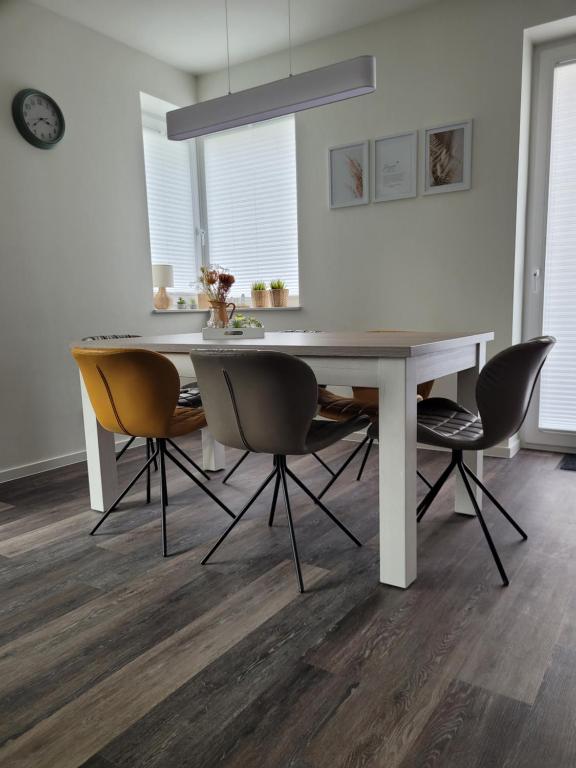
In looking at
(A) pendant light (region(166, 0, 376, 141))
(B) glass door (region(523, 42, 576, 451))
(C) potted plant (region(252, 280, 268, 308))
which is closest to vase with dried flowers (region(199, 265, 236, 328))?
(A) pendant light (region(166, 0, 376, 141))

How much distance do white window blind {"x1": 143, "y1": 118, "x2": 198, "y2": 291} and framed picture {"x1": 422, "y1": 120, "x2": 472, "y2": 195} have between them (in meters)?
2.11

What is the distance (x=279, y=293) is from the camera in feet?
14.9

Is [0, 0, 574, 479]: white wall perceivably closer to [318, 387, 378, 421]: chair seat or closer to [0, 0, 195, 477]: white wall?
[0, 0, 195, 477]: white wall

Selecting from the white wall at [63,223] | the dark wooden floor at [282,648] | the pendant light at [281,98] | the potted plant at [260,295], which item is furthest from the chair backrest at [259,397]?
the potted plant at [260,295]

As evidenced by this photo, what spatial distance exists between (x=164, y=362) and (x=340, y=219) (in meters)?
2.31

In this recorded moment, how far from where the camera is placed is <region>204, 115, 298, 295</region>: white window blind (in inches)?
179

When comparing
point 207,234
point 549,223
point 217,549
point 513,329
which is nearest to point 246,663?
point 217,549

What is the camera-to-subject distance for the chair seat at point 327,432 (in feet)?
6.88

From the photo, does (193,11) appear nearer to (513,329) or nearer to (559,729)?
(513,329)

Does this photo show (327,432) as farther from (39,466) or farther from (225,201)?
(225,201)

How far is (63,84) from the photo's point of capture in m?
3.70

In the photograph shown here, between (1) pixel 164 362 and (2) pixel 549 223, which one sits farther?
(2) pixel 549 223

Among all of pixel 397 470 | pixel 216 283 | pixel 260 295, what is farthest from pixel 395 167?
pixel 397 470

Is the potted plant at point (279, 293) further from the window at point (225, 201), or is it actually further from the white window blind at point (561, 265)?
the white window blind at point (561, 265)
